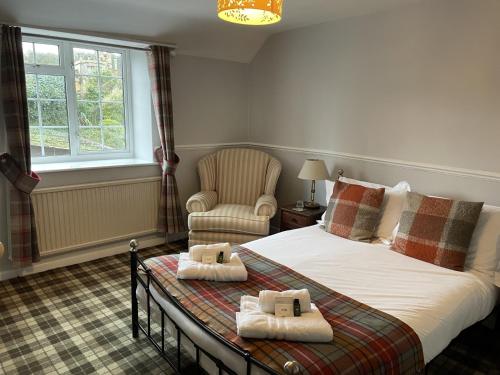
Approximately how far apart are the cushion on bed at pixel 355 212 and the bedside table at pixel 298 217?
417mm

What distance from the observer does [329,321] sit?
1.68m

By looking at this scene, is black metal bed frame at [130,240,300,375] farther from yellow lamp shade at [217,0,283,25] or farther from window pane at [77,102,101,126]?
window pane at [77,102,101,126]

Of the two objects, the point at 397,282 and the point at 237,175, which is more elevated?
the point at 237,175

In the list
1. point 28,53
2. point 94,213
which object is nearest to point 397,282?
point 94,213

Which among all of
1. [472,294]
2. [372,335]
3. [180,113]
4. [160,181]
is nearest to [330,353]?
[372,335]

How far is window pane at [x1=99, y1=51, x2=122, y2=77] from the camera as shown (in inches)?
151

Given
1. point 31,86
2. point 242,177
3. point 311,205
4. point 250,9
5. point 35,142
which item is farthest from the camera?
point 242,177

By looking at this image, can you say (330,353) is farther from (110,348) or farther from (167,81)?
(167,81)

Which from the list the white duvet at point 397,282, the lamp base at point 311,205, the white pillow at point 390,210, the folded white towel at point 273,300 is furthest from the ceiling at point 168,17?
the folded white towel at point 273,300

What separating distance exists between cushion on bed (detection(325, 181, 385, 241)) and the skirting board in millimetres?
2063

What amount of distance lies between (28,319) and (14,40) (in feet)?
6.99

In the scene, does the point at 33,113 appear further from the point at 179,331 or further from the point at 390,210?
the point at 390,210

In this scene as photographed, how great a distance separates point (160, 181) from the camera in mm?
4000

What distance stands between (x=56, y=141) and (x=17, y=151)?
2.21 feet
